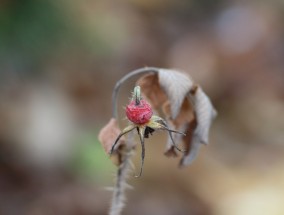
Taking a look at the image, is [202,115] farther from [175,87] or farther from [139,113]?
[139,113]

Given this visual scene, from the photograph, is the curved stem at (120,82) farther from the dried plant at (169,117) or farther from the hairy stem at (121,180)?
the hairy stem at (121,180)

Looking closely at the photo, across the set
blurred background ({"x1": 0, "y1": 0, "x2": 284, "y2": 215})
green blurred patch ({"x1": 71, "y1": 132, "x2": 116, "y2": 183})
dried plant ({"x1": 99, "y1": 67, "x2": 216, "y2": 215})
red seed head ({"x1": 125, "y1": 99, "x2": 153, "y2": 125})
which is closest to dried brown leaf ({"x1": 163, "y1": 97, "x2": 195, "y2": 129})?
dried plant ({"x1": 99, "y1": 67, "x2": 216, "y2": 215})

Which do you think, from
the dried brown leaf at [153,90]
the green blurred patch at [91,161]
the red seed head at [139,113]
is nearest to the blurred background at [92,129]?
the green blurred patch at [91,161]

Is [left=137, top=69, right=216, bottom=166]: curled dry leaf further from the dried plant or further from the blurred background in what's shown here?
the blurred background

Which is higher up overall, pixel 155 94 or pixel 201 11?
pixel 201 11

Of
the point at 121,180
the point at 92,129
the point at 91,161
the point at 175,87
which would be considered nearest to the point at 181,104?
the point at 175,87

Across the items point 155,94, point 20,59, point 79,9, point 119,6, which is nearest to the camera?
point 155,94

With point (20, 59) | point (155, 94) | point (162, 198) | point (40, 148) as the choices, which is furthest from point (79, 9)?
point (155, 94)

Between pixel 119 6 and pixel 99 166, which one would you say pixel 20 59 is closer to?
pixel 99 166
